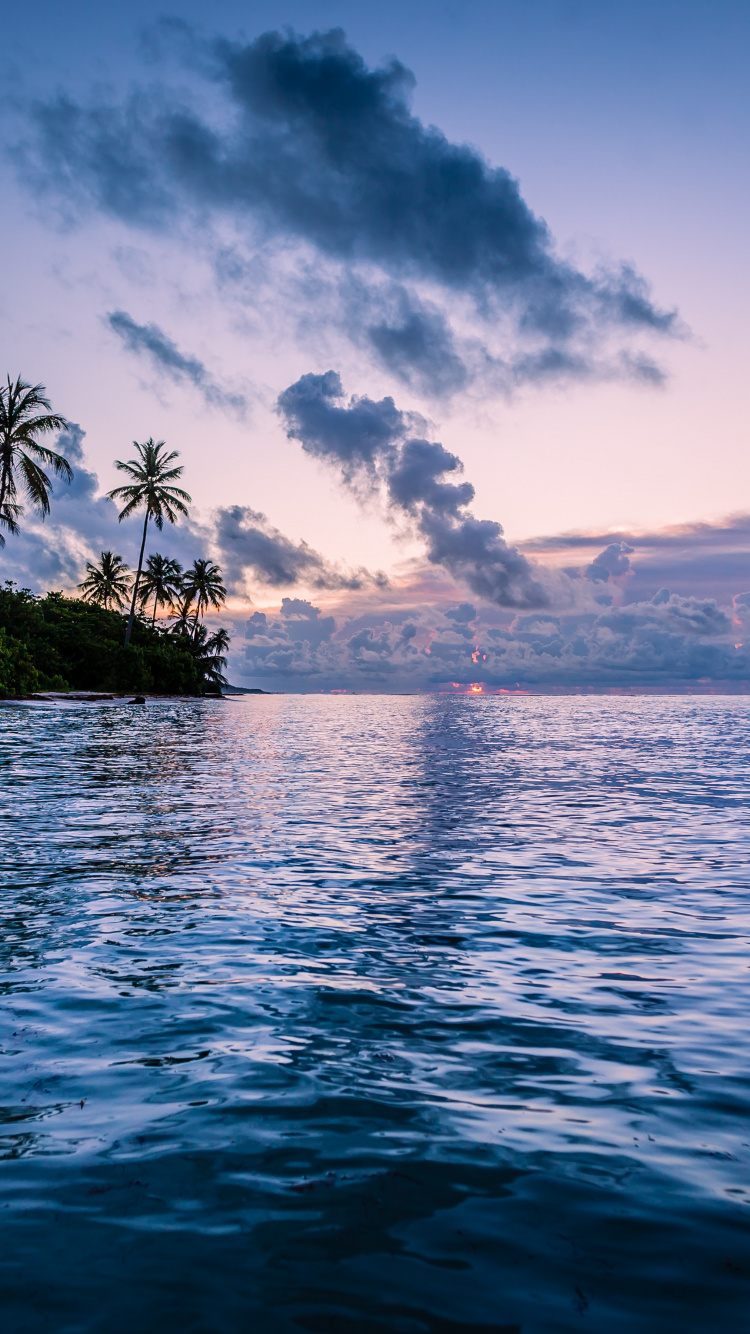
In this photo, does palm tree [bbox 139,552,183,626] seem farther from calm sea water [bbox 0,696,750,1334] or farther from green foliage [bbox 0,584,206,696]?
calm sea water [bbox 0,696,750,1334]

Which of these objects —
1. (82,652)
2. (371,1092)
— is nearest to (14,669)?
(82,652)

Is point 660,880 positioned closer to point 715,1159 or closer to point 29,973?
point 715,1159

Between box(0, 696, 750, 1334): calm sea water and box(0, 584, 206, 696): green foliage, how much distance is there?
154 feet

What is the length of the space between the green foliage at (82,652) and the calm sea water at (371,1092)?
46849mm

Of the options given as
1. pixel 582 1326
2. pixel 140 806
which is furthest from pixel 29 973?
pixel 140 806

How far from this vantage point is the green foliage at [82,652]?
56388 mm

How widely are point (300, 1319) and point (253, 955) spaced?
4.43 m

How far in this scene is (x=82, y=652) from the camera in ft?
237

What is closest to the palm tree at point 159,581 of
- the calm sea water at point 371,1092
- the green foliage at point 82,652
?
the green foliage at point 82,652

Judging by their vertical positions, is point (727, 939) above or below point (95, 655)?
below

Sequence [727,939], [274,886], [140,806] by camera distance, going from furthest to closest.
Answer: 1. [140,806]
2. [274,886]
3. [727,939]

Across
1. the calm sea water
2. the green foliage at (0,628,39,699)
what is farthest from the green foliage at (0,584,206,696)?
the calm sea water

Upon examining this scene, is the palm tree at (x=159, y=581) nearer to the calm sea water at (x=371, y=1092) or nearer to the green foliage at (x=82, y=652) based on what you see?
the green foliage at (x=82, y=652)

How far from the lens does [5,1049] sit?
511 centimetres
